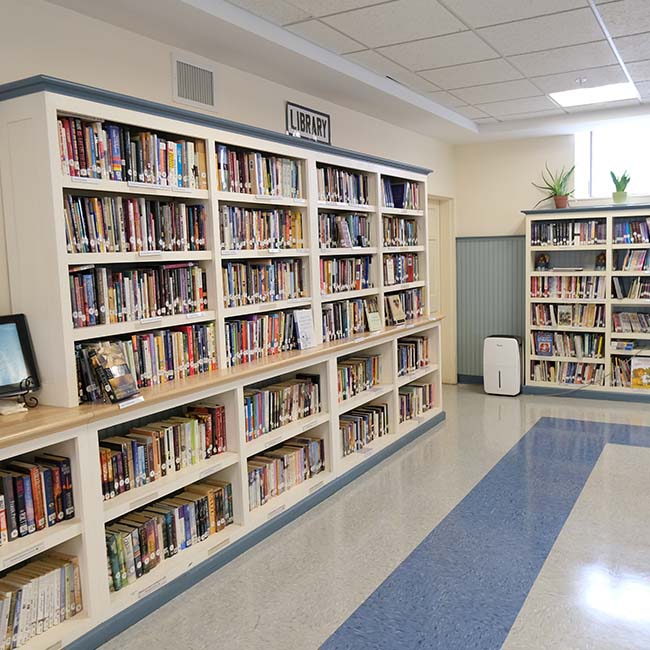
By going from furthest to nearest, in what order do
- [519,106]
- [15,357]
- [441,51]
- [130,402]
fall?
[519,106], [441,51], [130,402], [15,357]

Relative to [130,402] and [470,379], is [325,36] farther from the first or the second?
[470,379]

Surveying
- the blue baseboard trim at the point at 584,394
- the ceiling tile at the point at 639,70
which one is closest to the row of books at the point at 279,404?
the ceiling tile at the point at 639,70

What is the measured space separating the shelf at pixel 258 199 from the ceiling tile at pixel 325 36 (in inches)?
38.2

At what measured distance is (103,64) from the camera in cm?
336

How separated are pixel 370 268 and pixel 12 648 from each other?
3.54 metres

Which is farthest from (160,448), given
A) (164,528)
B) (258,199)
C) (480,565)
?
(480,565)

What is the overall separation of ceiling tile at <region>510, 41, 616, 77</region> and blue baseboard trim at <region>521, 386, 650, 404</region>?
134 inches

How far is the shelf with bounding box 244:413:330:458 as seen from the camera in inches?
146

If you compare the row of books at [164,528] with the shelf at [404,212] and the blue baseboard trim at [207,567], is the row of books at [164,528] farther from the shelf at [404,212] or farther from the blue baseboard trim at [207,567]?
the shelf at [404,212]

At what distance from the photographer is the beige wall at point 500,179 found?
24.1 ft

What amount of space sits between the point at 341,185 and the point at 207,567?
8.96ft

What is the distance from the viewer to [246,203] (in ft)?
13.5

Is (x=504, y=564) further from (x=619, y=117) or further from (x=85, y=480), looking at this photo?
(x=619, y=117)

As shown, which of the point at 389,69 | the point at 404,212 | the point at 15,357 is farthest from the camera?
the point at 404,212
